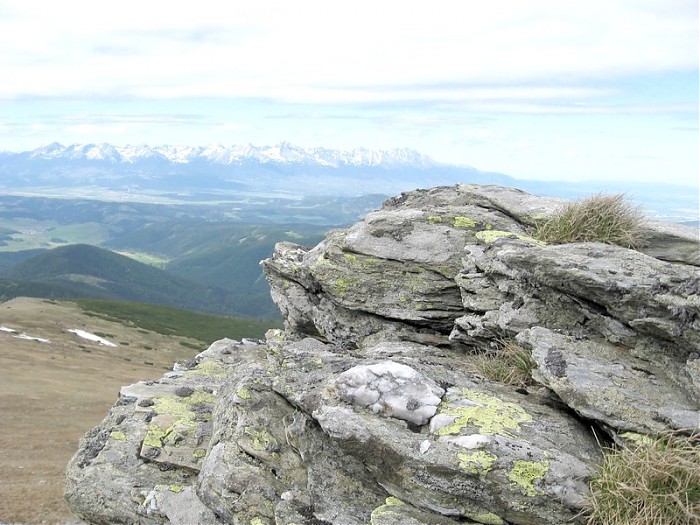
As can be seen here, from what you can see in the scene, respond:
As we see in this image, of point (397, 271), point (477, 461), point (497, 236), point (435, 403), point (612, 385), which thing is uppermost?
point (497, 236)

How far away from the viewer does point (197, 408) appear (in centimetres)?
1694

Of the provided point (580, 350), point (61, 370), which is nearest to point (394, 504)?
point (580, 350)

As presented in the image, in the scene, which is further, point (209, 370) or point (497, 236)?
point (209, 370)

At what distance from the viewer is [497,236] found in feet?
53.6

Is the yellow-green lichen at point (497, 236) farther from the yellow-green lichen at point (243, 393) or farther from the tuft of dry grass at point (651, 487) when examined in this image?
the yellow-green lichen at point (243, 393)

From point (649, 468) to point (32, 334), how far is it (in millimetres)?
153973

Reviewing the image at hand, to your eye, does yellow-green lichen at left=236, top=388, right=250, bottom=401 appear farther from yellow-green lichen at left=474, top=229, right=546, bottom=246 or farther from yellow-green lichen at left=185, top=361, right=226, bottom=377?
yellow-green lichen at left=474, top=229, right=546, bottom=246

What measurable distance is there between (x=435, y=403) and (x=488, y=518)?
2.40 m

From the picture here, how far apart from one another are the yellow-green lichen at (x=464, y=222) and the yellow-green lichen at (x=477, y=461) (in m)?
9.22

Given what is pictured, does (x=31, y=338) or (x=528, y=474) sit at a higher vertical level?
(x=528, y=474)

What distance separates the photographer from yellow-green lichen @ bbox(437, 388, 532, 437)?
10805mm

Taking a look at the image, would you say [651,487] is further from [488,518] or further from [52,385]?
[52,385]

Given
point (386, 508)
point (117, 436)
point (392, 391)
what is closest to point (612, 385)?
point (392, 391)

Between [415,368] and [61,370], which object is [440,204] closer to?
[415,368]
